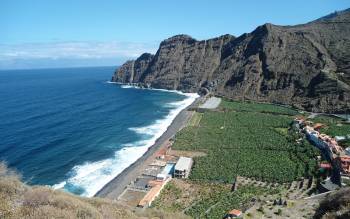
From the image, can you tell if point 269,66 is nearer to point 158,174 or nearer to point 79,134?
point 79,134

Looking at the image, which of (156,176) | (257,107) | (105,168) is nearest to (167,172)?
(156,176)

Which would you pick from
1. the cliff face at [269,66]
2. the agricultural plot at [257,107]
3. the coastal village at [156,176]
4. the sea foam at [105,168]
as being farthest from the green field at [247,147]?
the cliff face at [269,66]

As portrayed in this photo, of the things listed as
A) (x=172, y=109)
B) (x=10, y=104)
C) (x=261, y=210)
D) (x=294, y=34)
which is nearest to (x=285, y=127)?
(x=172, y=109)

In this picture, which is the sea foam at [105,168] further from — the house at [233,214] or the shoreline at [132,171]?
the house at [233,214]

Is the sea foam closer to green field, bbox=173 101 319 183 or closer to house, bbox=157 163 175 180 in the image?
house, bbox=157 163 175 180

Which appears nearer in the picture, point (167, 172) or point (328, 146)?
point (167, 172)

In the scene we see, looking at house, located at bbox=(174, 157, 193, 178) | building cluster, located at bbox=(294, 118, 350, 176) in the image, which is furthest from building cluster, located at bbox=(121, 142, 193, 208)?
building cluster, located at bbox=(294, 118, 350, 176)

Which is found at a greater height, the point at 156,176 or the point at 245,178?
the point at 245,178

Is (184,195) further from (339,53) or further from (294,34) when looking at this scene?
(294,34)
